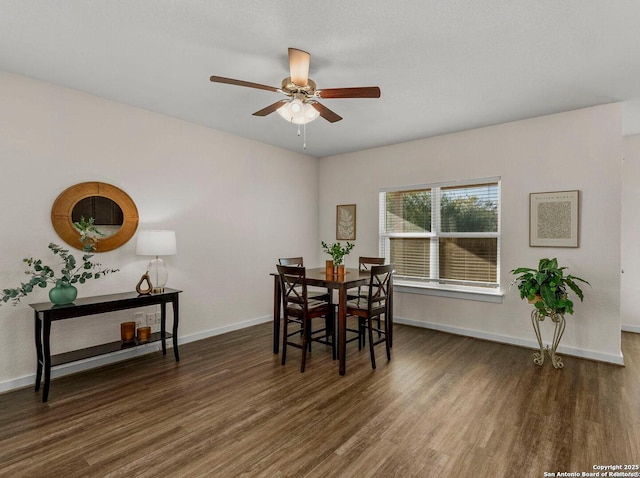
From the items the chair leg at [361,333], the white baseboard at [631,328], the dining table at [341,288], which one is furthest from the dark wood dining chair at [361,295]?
the white baseboard at [631,328]

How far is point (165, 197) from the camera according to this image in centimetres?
396

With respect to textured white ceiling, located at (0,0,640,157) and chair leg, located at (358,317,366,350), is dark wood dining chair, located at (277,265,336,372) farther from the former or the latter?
textured white ceiling, located at (0,0,640,157)

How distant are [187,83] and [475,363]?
3854 mm

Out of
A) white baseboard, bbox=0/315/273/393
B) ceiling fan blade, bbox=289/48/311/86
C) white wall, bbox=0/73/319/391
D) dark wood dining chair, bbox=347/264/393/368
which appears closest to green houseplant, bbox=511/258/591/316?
dark wood dining chair, bbox=347/264/393/368

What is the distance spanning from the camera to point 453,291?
14.8ft

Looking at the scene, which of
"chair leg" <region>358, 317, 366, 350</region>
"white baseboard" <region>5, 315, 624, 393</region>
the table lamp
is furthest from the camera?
"chair leg" <region>358, 317, 366, 350</region>

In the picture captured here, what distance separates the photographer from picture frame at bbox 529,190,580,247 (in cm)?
369

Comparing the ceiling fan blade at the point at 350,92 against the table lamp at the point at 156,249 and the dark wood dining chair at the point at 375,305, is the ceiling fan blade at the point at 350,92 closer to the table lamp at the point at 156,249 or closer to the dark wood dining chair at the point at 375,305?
the dark wood dining chair at the point at 375,305

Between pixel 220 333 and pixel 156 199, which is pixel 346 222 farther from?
pixel 156 199

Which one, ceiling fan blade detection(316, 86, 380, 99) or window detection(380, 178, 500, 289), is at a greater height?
ceiling fan blade detection(316, 86, 380, 99)

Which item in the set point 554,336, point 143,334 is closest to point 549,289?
point 554,336

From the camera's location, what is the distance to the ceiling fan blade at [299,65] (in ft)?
7.93

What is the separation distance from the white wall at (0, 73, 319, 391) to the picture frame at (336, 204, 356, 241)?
19.1 inches

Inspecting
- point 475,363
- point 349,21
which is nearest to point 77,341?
point 349,21
